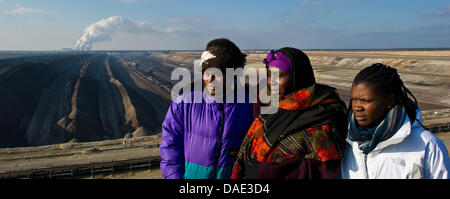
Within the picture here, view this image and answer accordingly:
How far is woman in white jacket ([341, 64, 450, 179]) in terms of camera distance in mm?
1732

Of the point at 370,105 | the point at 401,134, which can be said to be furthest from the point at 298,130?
the point at 401,134

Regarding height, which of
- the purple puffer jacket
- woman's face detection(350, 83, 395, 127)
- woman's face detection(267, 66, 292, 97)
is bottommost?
the purple puffer jacket

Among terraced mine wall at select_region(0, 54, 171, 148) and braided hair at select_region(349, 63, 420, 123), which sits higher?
braided hair at select_region(349, 63, 420, 123)

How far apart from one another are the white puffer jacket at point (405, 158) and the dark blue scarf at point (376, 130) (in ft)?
0.11

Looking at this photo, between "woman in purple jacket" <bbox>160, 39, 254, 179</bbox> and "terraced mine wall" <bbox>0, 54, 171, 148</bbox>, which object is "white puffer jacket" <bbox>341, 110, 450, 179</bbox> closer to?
"woman in purple jacket" <bbox>160, 39, 254, 179</bbox>

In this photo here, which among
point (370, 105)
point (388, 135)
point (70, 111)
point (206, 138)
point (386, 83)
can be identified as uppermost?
point (386, 83)

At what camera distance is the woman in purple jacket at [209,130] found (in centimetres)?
233

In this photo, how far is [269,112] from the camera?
2.16 meters

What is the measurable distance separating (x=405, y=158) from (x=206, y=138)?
4.81 feet

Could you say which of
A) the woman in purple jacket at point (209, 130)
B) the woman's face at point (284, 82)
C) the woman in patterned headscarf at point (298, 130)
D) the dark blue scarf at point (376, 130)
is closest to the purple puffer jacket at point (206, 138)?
the woman in purple jacket at point (209, 130)

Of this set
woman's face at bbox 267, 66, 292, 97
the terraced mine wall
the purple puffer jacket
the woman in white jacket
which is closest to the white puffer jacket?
the woman in white jacket

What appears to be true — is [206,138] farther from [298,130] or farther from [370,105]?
[370,105]

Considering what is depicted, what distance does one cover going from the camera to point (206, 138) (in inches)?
92.8

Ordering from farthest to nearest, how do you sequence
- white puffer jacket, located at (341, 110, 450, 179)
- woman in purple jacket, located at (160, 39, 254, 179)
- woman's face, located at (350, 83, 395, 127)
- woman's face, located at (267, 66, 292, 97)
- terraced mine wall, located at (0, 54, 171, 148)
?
terraced mine wall, located at (0, 54, 171, 148), woman in purple jacket, located at (160, 39, 254, 179), woman's face, located at (267, 66, 292, 97), woman's face, located at (350, 83, 395, 127), white puffer jacket, located at (341, 110, 450, 179)
